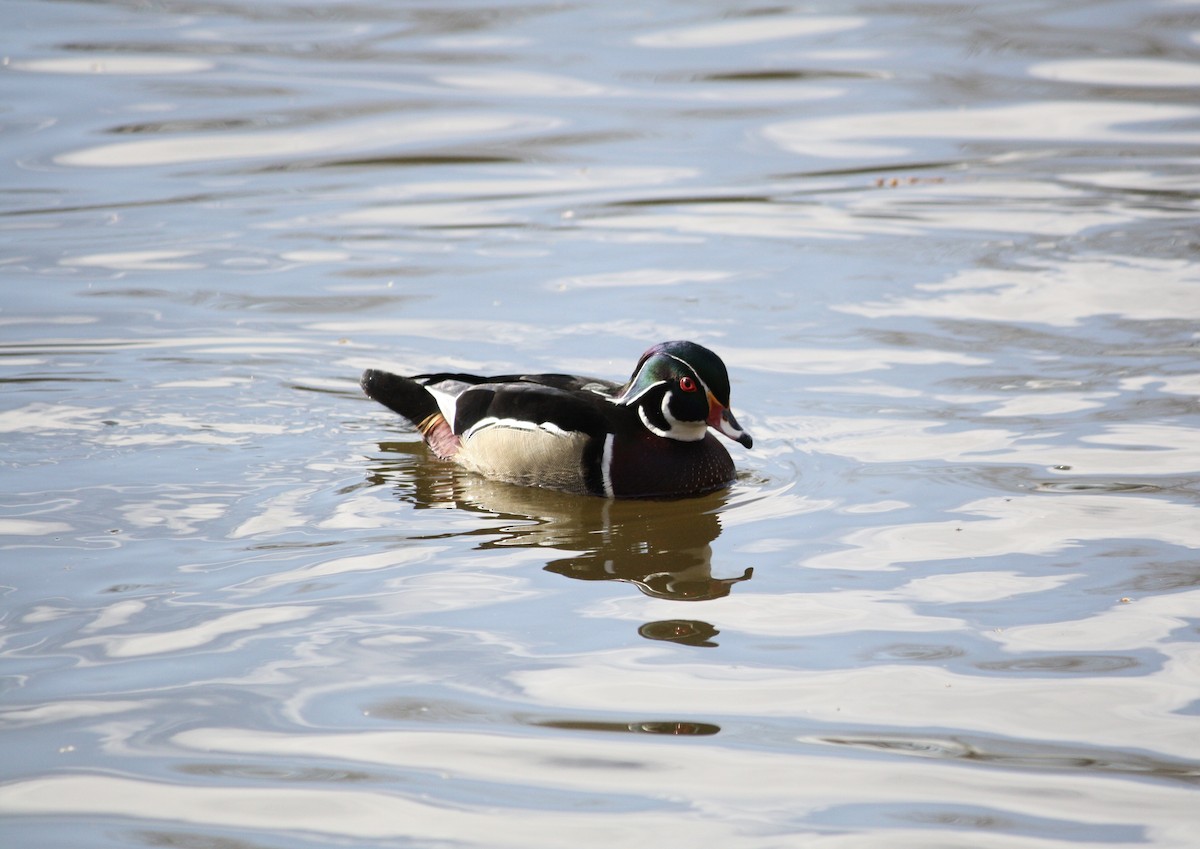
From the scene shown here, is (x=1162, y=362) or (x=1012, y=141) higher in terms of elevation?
(x=1012, y=141)

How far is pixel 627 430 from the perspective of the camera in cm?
835

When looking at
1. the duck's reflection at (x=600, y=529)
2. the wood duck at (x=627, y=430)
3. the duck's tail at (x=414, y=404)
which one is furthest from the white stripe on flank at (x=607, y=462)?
the duck's tail at (x=414, y=404)

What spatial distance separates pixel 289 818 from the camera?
16.9 feet

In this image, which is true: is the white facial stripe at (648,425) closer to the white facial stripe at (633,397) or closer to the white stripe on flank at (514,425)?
the white facial stripe at (633,397)

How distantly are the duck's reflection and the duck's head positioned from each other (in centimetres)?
37

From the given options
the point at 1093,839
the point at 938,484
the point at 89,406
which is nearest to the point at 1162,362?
the point at 938,484

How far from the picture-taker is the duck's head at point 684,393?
27.0 feet

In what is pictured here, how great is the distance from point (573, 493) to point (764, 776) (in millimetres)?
3205

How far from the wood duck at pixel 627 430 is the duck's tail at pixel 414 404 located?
19.3 inches

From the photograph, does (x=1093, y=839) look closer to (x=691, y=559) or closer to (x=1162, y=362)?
(x=691, y=559)

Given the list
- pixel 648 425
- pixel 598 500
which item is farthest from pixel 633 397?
pixel 598 500

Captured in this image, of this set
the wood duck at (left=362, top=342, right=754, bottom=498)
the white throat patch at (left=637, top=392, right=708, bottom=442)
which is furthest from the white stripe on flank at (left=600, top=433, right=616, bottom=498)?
the white throat patch at (left=637, top=392, right=708, bottom=442)

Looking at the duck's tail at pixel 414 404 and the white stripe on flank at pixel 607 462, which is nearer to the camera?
the white stripe on flank at pixel 607 462


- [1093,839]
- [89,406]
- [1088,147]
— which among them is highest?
[1088,147]
